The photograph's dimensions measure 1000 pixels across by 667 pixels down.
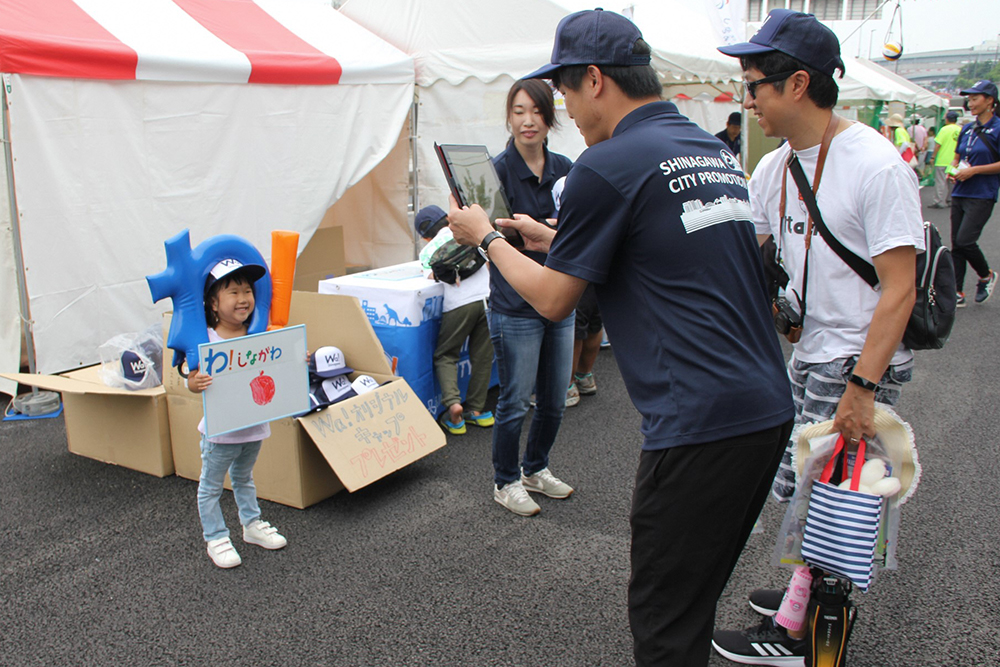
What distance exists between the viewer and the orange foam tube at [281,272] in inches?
121

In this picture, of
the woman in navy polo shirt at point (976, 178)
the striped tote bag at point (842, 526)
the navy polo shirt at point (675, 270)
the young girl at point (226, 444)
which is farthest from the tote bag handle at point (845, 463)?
the woman in navy polo shirt at point (976, 178)

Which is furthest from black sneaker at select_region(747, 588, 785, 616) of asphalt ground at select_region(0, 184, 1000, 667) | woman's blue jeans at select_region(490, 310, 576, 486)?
woman's blue jeans at select_region(490, 310, 576, 486)

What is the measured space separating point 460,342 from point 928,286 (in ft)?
9.35

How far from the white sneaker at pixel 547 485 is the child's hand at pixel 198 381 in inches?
59.2

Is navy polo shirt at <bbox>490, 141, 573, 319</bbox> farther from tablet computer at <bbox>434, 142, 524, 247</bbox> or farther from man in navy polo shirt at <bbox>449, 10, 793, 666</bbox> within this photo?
man in navy polo shirt at <bbox>449, 10, 793, 666</bbox>

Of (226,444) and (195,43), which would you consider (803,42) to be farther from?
(195,43)

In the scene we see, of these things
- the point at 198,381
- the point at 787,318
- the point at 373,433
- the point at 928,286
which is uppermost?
the point at 928,286

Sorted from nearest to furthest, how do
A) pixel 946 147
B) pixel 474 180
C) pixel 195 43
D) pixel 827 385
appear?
pixel 827 385 → pixel 474 180 → pixel 195 43 → pixel 946 147

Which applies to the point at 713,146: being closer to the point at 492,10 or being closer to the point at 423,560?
the point at 423,560

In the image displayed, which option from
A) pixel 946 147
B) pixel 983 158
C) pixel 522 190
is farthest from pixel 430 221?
pixel 946 147

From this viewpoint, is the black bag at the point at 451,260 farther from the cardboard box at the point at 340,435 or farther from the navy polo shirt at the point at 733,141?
the navy polo shirt at the point at 733,141

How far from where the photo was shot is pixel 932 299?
6.49 feet

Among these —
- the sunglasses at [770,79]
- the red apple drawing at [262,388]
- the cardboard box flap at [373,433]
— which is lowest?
the cardboard box flap at [373,433]

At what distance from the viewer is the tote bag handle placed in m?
1.99
